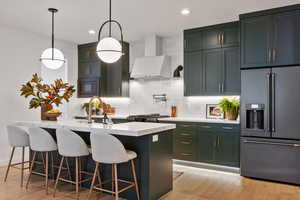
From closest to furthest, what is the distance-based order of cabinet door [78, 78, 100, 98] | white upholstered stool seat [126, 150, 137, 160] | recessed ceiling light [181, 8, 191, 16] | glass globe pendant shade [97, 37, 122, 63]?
white upholstered stool seat [126, 150, 137, 160] < glass globe pendant shade [97, 37, 122, 63] < recessed ceiling light [181, 8, 191, 16] < cabinet door [78, 78, 100, 98]

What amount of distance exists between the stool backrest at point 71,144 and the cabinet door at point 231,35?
3276 millimetres

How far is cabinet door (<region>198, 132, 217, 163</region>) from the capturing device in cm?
455

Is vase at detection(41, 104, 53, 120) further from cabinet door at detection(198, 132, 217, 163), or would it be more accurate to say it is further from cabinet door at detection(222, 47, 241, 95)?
cabinet door at detection(222, 47, 241, 95)

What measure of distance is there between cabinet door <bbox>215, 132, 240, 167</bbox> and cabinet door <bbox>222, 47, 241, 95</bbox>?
855mm

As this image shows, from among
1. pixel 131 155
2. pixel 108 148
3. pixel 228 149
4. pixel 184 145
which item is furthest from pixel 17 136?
pixel 228 149

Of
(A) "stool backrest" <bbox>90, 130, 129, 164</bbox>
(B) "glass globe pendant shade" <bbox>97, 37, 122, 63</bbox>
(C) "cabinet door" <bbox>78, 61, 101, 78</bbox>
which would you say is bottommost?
(A) "stool backrest" <bbox>90, 130, 129, 164</bbox>

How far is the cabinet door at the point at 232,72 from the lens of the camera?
182 inches

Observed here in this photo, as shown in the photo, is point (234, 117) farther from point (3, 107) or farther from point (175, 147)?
point (3, 107)


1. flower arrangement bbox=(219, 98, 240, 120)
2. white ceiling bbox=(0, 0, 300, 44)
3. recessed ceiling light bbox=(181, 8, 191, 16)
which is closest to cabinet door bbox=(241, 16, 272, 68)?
white ceiling bbox=(0, 0, 300, 44)

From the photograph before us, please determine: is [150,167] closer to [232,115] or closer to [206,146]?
[206,146]

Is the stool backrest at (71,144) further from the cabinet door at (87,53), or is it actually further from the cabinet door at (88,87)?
the cabinet door at (87,53)

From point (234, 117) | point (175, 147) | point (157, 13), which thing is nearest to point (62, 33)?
point (157, 13)

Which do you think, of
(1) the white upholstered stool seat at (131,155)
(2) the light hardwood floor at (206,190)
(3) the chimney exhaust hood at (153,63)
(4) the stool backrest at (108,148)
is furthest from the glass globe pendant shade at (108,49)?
(3) the chimney exhaust hood at (153,63)

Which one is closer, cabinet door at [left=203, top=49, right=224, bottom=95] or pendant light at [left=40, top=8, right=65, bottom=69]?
pendant light at [left=40, top=8, right=65, bottom=69]
